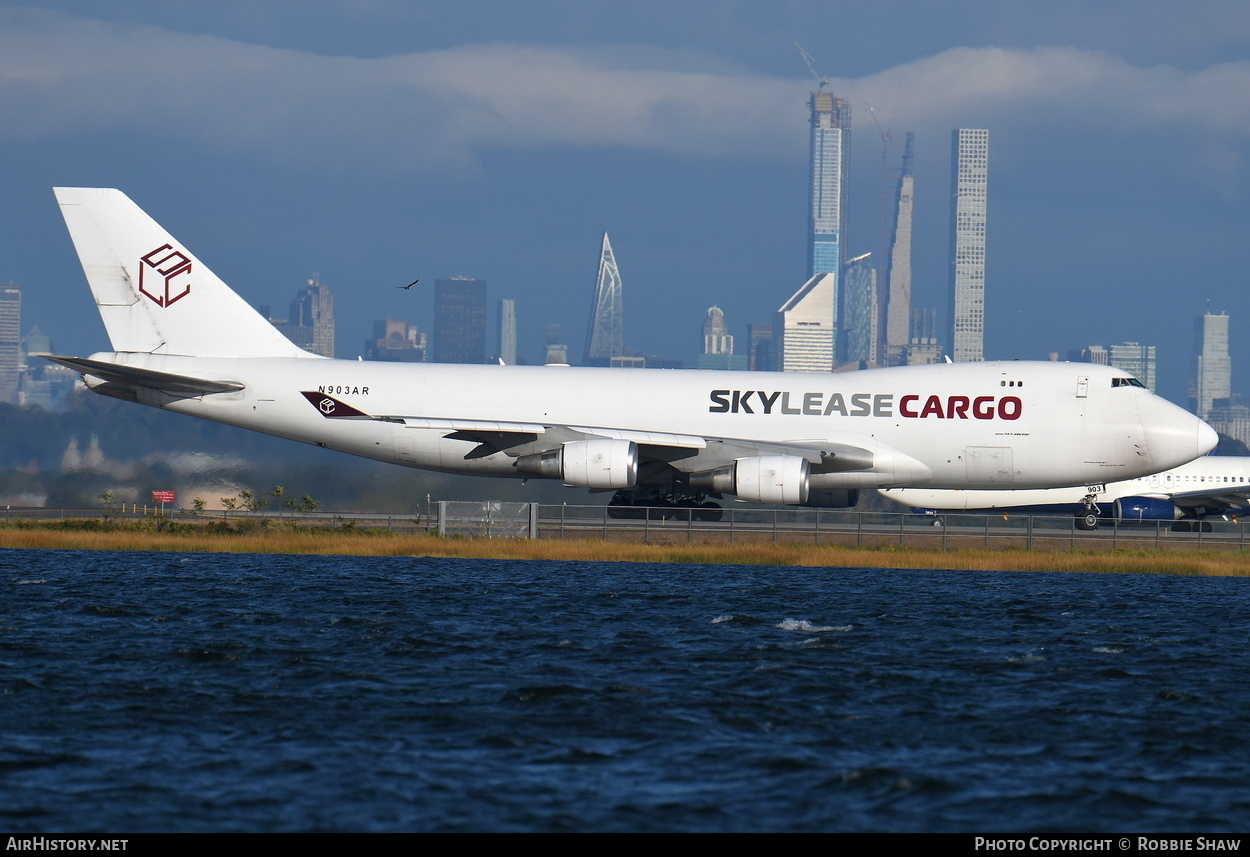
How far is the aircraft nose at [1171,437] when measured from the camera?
43875mm

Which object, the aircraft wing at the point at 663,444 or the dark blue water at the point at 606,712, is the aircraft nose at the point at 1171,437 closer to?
the aircraft wing at the point at 663,444

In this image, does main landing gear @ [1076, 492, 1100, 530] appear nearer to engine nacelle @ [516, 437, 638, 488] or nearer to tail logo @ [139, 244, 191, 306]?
engine nacelle @ [516, 437, 638, 488]

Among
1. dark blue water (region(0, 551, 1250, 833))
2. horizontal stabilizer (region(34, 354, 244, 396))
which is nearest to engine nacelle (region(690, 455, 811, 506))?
dark blue water (region(0, 551, 1250, 833))

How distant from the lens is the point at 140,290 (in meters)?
47.3

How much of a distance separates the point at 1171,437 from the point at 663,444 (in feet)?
55.3

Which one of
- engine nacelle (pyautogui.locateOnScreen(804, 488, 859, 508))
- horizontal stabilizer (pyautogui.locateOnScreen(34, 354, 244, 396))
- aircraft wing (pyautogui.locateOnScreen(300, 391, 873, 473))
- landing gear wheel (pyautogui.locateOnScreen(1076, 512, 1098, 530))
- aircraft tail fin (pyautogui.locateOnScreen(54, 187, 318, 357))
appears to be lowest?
landing gear wheel (pyautogui.locateOnScreen(1076, 512, 1098, 530))

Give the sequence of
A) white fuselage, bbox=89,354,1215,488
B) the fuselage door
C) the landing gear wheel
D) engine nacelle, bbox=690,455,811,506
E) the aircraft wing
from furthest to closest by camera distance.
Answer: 1. the landing gear wheel
2. the fuselage door
3. white fuselage, bbox=89,354,1215,488
4. the aircraft wing
5. engine nacelle, bbox=690,455,811,506

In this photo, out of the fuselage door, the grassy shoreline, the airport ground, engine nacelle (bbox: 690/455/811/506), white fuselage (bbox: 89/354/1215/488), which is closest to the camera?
the grassy shoreline

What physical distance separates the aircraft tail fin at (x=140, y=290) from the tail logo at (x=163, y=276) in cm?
4

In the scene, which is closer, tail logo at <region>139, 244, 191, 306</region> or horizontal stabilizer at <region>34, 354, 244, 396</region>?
horizontal stabilizer at <region>34, 354, 244, 396</region>

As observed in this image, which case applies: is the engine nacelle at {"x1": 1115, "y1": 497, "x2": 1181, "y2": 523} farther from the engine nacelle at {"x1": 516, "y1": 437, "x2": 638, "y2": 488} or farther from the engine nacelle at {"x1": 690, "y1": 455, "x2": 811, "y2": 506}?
the engine nacelle at {"x1": 516, "y1": 437, "x2": 638, "y2": 488}

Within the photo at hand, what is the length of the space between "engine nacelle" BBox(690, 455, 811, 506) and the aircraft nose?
38.5ft

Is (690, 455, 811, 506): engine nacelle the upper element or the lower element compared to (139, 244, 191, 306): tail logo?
lower

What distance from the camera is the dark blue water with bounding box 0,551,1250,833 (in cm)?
1276
